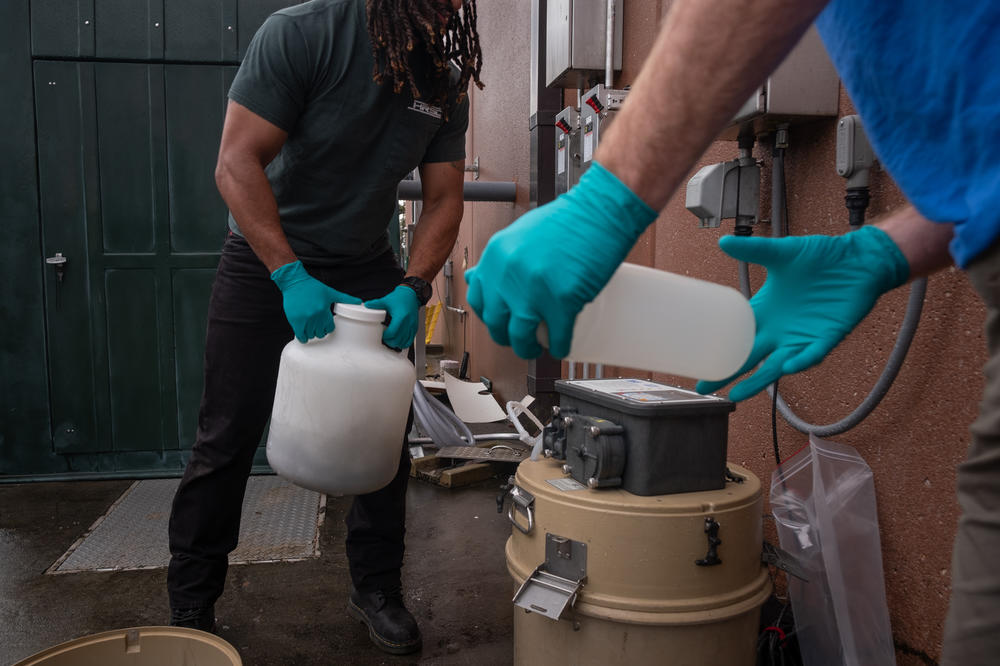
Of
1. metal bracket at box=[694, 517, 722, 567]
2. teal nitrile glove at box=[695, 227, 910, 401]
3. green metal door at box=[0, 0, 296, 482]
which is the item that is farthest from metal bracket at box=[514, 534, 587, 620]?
green metal door at box=[0, 0, 296, 482]

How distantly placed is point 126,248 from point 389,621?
2386 mm

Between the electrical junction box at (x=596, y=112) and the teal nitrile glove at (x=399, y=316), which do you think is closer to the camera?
the teal nitrile glove at (x=399, y=316)

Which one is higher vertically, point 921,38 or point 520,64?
point 520,64

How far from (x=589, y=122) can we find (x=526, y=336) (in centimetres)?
204

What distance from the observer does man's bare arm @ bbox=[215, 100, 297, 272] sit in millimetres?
1697

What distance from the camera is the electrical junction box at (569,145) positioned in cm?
287

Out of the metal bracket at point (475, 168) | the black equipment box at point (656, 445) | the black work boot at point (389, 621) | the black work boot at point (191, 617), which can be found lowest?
the black work boot at point (389, 621)

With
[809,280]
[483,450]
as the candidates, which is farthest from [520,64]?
[809,280]

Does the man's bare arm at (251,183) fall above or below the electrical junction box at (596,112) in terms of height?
below

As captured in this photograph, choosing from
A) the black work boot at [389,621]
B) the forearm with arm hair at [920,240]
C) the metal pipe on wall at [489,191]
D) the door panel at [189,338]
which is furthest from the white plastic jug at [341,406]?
the metal pipe on wall at [489,191]

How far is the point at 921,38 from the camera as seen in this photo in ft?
2.06

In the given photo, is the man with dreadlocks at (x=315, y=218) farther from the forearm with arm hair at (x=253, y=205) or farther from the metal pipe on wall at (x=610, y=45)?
the metal pipe on wall at (x=610, y=45)

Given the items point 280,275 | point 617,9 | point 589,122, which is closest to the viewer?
point 280,275

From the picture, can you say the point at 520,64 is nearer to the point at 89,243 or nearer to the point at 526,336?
the point at 89,243
